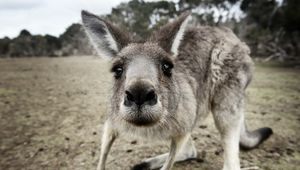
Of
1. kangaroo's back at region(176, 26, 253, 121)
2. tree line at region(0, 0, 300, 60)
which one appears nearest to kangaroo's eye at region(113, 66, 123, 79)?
kangaroo's back at region(176, 26, 253, 121)

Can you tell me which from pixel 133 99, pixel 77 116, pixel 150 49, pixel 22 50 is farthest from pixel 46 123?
pixel 22 50

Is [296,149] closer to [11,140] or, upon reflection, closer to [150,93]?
[150,93]

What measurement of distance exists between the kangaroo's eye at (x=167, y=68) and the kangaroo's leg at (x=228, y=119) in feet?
3.03

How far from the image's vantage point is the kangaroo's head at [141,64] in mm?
2920

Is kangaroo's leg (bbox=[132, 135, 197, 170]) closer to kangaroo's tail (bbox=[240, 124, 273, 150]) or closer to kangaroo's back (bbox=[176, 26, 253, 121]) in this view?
kangaroo's back (bbox=[176, 26, 253, 121])

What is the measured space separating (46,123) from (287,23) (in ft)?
55.3

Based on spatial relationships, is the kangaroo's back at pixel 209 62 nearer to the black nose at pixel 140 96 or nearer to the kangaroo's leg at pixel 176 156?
the kangaroo's leg at pixel 176 156

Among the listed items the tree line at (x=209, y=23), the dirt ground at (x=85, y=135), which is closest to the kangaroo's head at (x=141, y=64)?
the dirt ground at (x=85, y=135)

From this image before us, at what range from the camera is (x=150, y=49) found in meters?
3.54

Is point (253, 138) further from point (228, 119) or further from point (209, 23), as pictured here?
point (209, 23)

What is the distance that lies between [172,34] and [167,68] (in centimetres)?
38

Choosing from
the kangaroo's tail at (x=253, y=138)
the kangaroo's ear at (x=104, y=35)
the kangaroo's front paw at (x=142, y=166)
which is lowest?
the kangaroo's front paw at (x=142, y=166)

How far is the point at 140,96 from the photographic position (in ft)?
9.11

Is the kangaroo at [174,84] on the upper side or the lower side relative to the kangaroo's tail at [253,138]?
upper
